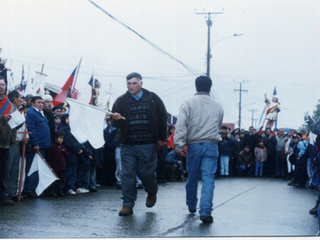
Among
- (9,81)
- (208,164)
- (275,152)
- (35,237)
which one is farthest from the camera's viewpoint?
(275,152)

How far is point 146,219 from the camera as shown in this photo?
596 centimetres

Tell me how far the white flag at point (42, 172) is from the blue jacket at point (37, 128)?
27cm

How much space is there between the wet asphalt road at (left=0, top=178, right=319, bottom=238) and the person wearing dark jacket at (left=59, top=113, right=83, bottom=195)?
90 cm

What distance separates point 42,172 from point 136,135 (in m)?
2.50

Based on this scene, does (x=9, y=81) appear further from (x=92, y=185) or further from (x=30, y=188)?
(x=30, y=188)

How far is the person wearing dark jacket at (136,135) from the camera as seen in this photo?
21.2 feet

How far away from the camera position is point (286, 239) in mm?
4949

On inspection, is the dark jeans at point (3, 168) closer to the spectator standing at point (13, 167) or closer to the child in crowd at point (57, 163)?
the spectator standing at point (13, 167)

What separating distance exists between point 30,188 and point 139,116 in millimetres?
2875

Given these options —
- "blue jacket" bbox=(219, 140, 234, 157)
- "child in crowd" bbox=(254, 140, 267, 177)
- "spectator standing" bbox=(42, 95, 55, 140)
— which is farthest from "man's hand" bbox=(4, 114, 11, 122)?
"child in crowd" bbox=(254, 140, 267, 177)

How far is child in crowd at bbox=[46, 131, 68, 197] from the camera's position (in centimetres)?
869

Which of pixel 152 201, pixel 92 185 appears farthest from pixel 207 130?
pixel 92 185

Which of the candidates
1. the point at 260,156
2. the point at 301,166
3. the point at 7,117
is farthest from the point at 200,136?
the point at 260,156

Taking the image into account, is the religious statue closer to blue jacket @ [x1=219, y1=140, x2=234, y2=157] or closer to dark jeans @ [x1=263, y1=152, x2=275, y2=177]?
dark jeans @ [x1=263, y1=152, x2=275, y2=177]
